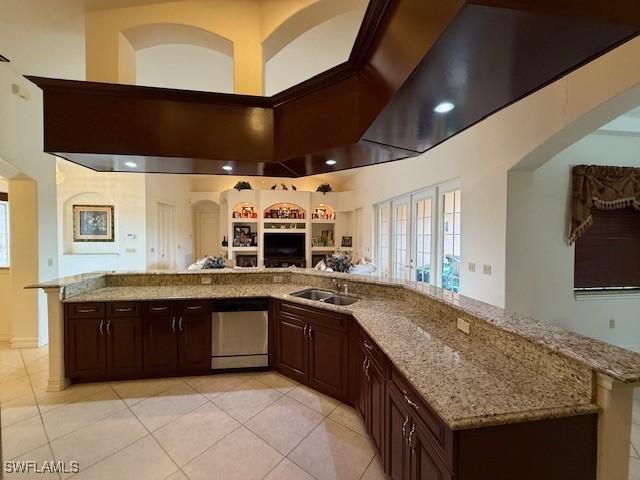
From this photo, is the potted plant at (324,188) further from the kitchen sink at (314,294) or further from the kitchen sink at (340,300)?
the kitchen sink at (340,300)

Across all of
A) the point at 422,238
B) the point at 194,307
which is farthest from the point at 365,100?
the point at 422,238

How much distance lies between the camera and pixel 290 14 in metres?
2.54

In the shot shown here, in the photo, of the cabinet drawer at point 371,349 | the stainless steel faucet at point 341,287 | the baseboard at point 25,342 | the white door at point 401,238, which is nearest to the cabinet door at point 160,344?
the stainless steel faucet at point 341,287

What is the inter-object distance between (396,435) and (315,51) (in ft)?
12.1

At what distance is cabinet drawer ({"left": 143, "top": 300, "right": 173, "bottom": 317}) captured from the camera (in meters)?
3.09

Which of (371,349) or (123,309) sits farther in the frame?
(123,309)

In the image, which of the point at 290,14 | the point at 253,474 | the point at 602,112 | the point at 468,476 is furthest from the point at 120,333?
the point at 602,112

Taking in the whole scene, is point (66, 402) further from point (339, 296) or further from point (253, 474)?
point (339, 296)

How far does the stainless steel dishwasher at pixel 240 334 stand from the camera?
324 cm

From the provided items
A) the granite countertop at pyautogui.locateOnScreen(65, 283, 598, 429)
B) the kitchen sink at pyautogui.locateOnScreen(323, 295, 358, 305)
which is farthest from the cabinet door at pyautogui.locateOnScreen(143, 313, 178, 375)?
the granite countertop at pyautogui.locateOnScreen(65, 283, 598, 429)

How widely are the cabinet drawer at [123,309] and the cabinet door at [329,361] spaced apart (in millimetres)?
1800

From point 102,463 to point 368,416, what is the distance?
6.04 feet

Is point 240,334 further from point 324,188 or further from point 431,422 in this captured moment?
point 324,188

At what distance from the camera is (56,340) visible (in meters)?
2.96
